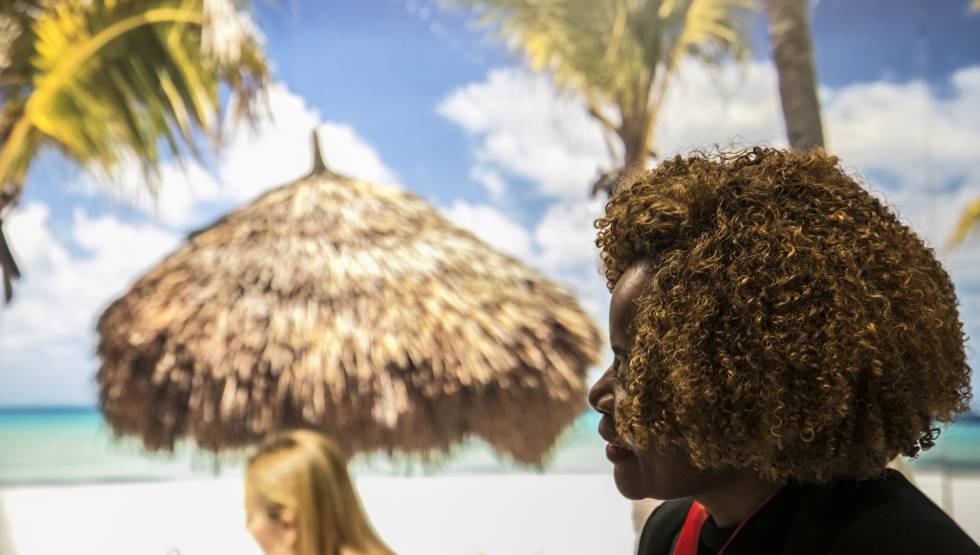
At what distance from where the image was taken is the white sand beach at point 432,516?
459 centimetres

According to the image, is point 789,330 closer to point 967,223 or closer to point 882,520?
point 882,520

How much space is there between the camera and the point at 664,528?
1.05m

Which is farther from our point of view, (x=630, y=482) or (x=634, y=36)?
(x=634, y=36)

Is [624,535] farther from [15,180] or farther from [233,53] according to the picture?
[15,180]

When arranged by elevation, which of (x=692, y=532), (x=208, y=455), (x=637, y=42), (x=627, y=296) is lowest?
(x=692, y=532)

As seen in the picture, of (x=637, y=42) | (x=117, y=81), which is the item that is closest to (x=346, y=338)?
(x=117, y=81)

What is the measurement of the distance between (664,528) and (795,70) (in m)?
3.17

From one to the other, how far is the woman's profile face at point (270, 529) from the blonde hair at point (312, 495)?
2 centimetres

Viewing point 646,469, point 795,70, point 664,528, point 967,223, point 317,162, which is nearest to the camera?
point 646,469

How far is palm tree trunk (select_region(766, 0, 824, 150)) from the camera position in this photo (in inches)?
145

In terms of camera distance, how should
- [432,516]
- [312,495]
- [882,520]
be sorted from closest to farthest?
[882,520] < [312,495] < [432,516]

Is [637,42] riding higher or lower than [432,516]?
higher

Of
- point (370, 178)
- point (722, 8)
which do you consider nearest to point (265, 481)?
point (370, 178)

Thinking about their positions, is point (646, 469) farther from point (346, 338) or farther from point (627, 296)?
point (346, 338)
